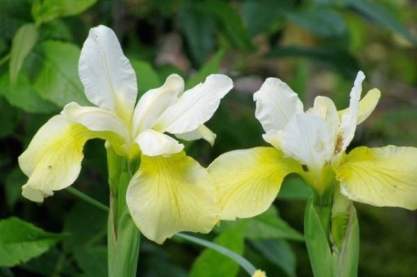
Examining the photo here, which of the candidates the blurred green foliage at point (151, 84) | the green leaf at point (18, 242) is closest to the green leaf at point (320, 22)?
the blurred green foliage at point (151, 84)

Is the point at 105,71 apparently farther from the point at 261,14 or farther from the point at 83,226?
the point at 261,14

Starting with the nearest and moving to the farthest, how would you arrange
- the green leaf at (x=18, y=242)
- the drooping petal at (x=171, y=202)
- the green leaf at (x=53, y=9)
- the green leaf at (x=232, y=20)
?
the drooping petal at (x=171, y=202), the green leaf at (x=18, y=242), the green leaf at (x=53, y=9), the green leaf at (x=232, y=20)

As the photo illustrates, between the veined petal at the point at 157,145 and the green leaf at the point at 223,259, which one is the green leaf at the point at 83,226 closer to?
the green leaf at the point at 223,259

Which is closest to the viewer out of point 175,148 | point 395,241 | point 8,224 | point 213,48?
point 175,148

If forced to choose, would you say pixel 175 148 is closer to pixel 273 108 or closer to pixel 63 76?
pixel 273 108

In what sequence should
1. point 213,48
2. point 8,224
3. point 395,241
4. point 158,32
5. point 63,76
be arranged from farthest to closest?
point 395,241
point 158,32
point 213,48
point 63,76
point 8,224

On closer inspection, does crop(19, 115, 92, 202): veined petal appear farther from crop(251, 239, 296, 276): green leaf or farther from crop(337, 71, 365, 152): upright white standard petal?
crop(251, 239, 296, 276): green leaf

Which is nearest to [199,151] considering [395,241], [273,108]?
[273,108]
